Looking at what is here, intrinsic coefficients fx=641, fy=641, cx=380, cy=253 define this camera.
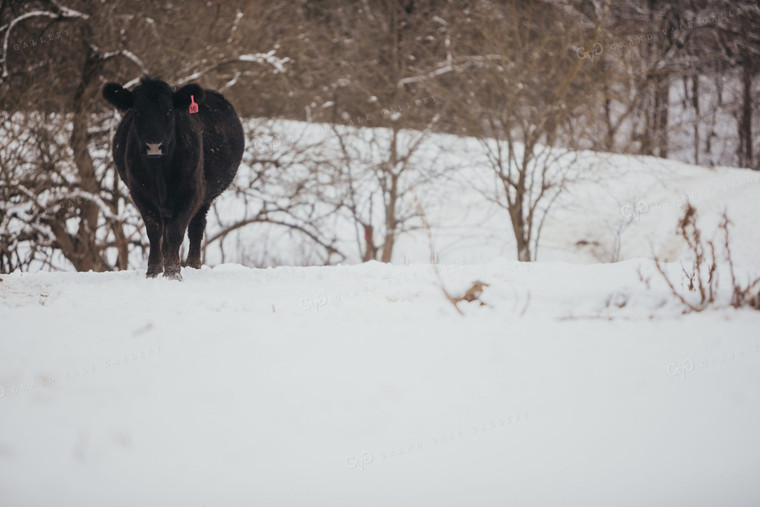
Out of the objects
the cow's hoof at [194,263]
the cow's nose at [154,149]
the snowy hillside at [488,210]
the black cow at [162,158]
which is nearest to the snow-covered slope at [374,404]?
the cow's nose at [154,149]

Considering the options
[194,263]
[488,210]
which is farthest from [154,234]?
[488,210]

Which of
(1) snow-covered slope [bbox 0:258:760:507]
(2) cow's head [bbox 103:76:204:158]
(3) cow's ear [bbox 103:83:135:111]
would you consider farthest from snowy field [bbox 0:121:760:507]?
(3) cow's ear [bbox 103:83:135:111]

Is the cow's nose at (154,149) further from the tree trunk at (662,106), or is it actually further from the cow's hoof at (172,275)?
the tree trunk at (662,106)

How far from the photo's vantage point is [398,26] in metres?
12.8

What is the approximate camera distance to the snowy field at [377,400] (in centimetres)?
272

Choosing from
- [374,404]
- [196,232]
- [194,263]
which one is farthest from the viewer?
[196,232]

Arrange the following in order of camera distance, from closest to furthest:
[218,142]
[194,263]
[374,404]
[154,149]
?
[374,404], [154,149], [218,142], [194,263]

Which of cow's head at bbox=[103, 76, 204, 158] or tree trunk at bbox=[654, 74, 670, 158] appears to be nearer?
cow's head at bbox=[103, 76, 204, 158]

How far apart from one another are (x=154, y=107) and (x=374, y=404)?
9.46 ft

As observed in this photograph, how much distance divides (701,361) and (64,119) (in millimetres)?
8257

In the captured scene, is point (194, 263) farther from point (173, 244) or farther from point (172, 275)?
point (172, 275)

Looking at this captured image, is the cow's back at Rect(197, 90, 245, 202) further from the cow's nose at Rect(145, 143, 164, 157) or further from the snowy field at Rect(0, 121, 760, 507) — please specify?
the snowy field at Rect(0, 121, 760, 507)

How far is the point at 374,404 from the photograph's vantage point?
305 centimetres

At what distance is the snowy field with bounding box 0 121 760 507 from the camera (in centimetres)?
272
